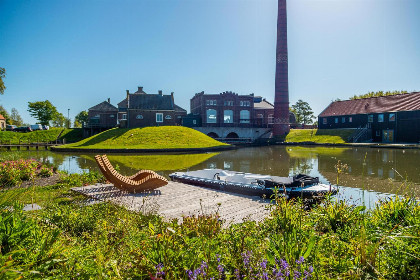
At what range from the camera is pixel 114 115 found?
61.1 metres

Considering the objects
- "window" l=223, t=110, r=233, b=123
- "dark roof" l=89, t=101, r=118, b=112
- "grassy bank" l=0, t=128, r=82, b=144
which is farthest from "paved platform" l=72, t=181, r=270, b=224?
"dark roof" l=89, t=101, r=118, b=112

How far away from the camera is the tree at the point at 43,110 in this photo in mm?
68625

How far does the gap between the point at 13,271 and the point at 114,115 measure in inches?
2452

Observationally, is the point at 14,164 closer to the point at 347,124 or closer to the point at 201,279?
the point at 201,279

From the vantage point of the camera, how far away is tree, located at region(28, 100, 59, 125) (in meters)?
68.6

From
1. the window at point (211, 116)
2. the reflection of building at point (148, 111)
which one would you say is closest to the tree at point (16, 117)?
the reflection of building at point (148, 111)

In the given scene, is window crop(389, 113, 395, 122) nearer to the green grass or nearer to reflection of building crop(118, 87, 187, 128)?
the green grass

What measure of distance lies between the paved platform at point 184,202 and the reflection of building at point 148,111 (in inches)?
1703

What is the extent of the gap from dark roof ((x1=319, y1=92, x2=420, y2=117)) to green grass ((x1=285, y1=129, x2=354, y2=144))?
17.4 ft

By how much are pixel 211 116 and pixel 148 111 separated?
12.8m

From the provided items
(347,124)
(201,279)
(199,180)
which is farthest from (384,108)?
(201,279)

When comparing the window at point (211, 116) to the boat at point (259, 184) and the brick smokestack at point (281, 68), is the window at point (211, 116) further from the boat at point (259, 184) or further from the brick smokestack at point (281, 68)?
the boat at point (259, 184)

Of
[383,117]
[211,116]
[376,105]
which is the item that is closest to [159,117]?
[211,116]

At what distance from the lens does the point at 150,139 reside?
4222 cm
